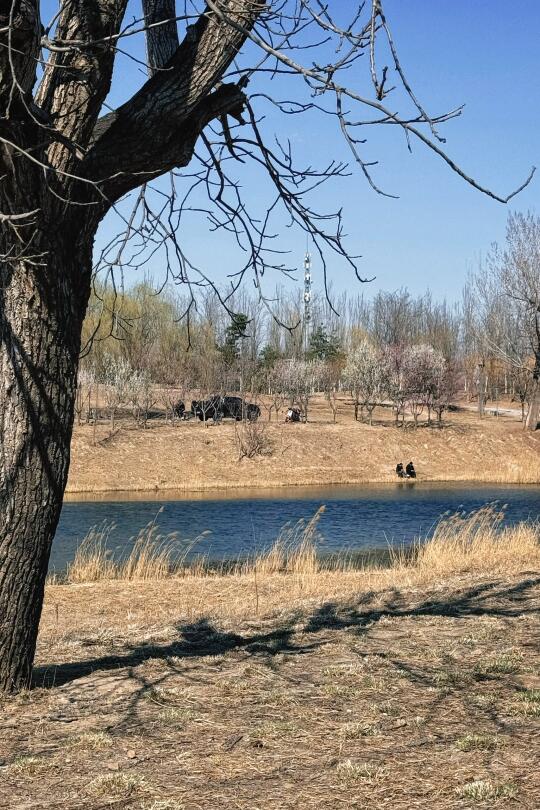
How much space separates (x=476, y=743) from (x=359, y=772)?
619 millimetres

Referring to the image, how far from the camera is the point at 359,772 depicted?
3771 mm

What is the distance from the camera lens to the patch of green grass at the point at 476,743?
13.2 feet

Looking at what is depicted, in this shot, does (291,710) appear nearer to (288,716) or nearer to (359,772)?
(288,716)

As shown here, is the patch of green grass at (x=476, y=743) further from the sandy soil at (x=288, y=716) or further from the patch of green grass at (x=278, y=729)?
the patch of green grass at (x=278, y=729)

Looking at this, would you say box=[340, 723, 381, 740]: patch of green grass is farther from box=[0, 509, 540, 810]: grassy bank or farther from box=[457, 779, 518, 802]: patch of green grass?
box=[457, 779, 518, 802]: patch of green grass

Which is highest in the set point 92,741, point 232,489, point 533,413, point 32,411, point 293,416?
point 533,413

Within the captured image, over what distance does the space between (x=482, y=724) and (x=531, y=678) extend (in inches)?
36.2

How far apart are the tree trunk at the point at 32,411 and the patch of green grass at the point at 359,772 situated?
2103mm

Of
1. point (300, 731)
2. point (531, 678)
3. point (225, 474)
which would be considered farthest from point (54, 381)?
point (225, 474)

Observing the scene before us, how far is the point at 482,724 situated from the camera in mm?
4355

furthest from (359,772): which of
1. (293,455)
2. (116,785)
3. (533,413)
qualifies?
(533,413)

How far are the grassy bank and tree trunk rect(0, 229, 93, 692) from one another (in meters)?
0.53

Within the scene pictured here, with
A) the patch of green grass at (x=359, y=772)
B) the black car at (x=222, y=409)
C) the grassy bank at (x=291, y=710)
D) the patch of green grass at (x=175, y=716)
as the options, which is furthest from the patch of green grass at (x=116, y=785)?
the black car at (x=222, y=409)

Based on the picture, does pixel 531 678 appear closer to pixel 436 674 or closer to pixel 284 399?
pixel 436 674
